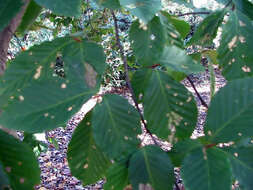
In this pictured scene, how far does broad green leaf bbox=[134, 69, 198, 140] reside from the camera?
414 millimetres

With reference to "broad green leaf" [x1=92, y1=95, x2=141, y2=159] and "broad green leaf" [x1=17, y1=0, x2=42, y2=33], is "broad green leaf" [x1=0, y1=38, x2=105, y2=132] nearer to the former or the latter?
"broad green leaf" [x1=92, y1=95, x2=141, y2=159]

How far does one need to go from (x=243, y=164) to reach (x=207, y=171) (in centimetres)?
7

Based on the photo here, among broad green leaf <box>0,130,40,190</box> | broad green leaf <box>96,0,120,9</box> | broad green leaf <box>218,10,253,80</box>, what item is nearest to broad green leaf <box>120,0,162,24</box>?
broad green leaf <box>96,0,120,9</box>

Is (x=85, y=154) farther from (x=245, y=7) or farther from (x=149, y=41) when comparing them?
(x=245, y=7)

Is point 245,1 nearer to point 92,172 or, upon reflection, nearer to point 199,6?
point 199,6

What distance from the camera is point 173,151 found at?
444 mm

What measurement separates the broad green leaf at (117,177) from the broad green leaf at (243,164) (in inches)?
6.7

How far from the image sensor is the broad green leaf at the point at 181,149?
1.39ft

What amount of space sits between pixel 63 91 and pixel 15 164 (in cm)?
14

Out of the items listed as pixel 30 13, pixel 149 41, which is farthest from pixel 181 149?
pixel 30 13

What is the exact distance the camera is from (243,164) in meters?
0.40

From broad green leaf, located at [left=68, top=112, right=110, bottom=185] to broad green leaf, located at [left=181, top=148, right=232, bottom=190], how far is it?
0.53ft

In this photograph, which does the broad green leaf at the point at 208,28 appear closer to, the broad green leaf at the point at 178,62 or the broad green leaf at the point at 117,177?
the broad green leaf at the point at 178,62

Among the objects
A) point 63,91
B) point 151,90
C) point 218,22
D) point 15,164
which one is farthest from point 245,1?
point 15,164
